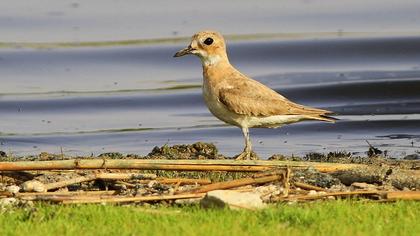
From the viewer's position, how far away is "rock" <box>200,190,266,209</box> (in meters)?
7.94

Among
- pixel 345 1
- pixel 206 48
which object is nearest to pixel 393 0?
pixel 345 1

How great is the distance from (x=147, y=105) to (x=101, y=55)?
3.17 meters

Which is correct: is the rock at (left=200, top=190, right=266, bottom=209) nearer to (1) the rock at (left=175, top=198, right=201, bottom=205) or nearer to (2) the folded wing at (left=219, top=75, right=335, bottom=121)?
(1) the rock at (left=175, top=198, right=201, bottom=205)

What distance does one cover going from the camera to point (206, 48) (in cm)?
1119

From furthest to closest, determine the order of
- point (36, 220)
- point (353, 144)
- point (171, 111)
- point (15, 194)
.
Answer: point (171, 111) < point (353, 144) < point (15, 194) < point (36, 220)

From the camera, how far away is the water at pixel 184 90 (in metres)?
15.2

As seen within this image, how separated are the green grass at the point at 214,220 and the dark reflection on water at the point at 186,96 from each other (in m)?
5.68

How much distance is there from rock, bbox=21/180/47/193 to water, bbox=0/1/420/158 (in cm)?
533

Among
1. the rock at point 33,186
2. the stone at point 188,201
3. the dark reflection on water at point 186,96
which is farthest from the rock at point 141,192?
the dark reflection on water at point 186,96

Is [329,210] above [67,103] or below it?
below

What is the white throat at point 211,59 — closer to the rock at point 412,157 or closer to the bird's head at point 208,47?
the bird's head at point 208,47

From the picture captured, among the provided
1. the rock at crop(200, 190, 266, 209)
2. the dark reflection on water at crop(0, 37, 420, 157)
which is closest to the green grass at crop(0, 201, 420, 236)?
the rock at crop(200, 190, 266, 209)

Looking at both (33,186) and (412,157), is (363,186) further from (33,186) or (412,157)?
(412,157)

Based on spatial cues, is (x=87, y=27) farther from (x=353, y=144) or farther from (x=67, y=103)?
(x=353, y=144)
